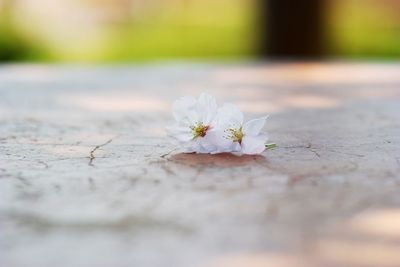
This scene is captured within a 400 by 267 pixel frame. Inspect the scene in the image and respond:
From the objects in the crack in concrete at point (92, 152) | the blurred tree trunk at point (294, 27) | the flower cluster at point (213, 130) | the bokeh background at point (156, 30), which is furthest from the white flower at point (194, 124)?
the bokeh background at point (156, 30)

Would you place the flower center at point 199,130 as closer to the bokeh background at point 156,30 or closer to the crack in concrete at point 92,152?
the crack in concrete at point 92,152

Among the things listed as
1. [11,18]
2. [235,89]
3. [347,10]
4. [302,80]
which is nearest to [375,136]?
[235,89]

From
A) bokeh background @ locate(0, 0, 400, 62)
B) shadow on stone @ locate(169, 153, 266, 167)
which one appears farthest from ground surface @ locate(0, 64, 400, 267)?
bokeh background @ locate(0, 0, 400, 62)

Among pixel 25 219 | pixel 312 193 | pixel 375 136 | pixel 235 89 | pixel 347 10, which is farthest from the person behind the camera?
pixel 347 10

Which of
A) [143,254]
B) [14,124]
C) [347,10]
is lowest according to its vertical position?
[143,254]

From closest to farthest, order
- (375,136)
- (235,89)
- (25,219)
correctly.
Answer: (25,219)
(375,136)
(235,89)

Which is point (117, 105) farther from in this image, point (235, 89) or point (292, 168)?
point (292, 168)

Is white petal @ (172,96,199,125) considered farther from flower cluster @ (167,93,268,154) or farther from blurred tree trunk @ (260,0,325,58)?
blurred tree trunk @ (260,0,325,58)

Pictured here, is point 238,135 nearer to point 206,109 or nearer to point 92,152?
point 206,109
